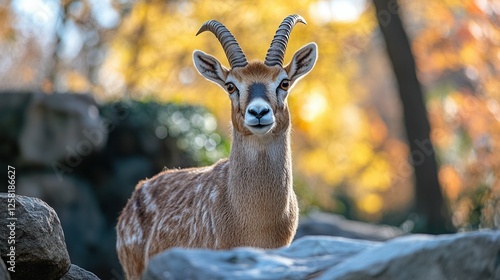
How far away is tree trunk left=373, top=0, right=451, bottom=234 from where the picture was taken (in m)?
15.8

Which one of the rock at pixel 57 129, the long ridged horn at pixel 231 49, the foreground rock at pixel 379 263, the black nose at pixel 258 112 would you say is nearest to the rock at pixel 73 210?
the rock at pixel 57 129

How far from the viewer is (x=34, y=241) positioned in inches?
232

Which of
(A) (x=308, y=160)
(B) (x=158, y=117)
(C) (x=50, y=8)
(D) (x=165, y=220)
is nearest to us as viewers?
(D) (x=165, y=220)

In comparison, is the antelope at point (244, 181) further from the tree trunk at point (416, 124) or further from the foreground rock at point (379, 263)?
the tree trunk at point (416, 124)

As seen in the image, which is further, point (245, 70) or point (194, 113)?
point (194, 113)

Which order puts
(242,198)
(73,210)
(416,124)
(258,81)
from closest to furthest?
1. (242,198)
2. (258,81)
3. (73,210)
4. (416,124)

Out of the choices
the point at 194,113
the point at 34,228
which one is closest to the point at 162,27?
the point at 194,113

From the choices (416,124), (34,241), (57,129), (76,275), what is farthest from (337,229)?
(34,241)

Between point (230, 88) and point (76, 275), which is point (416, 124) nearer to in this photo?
point (230, 88)

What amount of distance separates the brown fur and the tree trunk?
8430mm

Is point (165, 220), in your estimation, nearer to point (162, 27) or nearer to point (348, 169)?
point (162, 27)

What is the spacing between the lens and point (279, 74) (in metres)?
7.61

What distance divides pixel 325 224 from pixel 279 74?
658cm

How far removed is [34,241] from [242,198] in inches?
76.3
